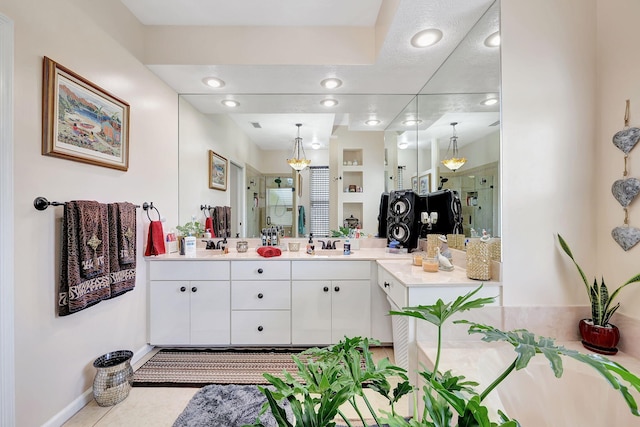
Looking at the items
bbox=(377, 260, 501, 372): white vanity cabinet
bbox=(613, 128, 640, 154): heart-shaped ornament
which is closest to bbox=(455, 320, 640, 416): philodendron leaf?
bbox=(377, 260, 501, 372): white vanity cabinet

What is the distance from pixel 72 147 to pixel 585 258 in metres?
3.03

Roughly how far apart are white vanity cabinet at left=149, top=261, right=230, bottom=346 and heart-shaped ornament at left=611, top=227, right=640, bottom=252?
8.34ft

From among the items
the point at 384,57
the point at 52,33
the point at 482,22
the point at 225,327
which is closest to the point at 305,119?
the point at 384,57

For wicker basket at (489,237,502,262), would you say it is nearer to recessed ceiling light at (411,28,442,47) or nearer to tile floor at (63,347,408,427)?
tile floor at (63,347,408,427)

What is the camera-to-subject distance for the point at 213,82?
2365mm

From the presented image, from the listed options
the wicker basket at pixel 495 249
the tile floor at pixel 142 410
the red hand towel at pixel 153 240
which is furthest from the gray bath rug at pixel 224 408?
the wicker basket at pixel 495 249

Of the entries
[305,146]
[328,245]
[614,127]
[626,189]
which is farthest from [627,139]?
[305,146]

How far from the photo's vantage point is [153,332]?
2293 mm

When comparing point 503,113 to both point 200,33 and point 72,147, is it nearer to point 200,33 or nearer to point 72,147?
point 200,33

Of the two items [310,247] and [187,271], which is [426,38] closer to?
[310,247]

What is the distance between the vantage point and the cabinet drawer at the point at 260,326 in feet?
7.56

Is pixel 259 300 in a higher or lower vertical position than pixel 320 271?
lower

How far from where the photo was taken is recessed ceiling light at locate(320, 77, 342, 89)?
232 centimetres

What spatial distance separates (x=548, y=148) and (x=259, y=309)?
2315 millimetres
